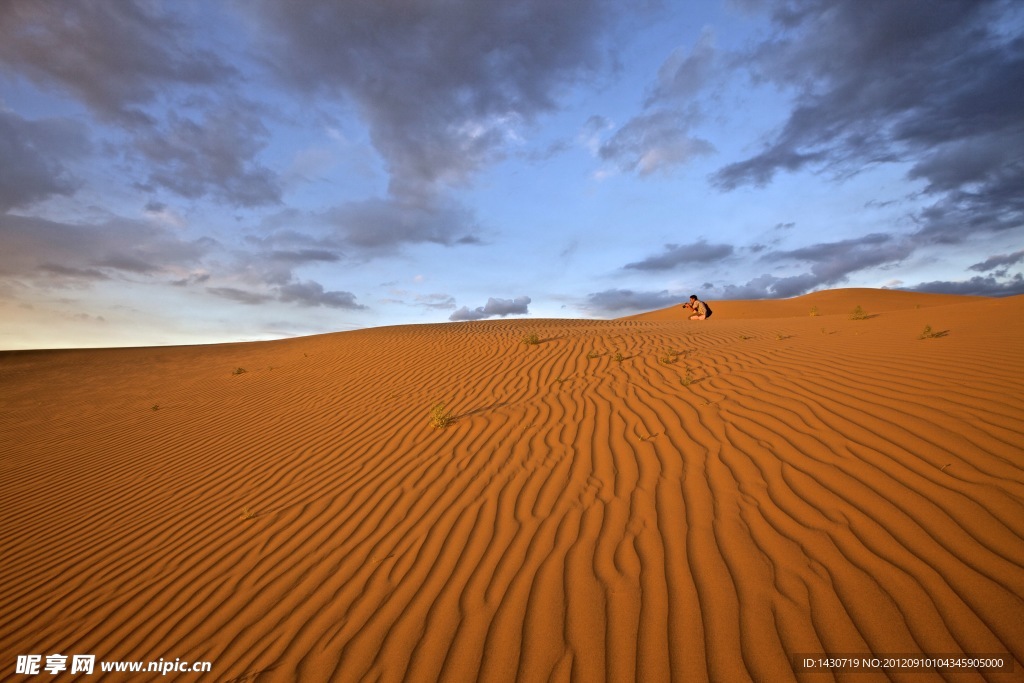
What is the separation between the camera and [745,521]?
121 inches

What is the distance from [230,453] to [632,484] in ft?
19.9

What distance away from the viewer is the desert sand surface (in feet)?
7.61

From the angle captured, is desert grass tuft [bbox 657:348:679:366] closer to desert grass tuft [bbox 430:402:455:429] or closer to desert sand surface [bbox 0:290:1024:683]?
desert sand surface [bbox 0:290:1024:683]

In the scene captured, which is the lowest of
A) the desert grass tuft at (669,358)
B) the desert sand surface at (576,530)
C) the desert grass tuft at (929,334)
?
the desert sand surface at (576,530)

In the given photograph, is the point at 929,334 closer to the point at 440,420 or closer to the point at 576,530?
the point at 576,530

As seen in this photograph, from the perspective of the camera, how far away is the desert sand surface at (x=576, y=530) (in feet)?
7.61

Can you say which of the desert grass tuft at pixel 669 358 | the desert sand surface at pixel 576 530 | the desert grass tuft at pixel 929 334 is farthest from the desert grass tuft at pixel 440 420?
the desert grass tuft at pixel 929 334

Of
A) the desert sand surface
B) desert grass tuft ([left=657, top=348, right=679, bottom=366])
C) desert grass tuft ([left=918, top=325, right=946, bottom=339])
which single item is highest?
desert grass tuft ([left=918, top=325, right=946, bottom=339])

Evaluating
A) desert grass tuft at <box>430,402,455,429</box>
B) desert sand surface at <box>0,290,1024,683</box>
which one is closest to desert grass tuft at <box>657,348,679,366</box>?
desert sand surface at <box>0,290,1024,683</box>

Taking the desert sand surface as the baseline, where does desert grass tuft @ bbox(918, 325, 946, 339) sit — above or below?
above

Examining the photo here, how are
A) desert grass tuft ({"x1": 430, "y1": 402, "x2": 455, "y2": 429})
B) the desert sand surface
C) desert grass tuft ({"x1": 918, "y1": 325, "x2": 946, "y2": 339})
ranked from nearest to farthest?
the desert sand surface < desert grass tuft ({"x1": 430, "y1": 402, "x2": 455, "y2": 429}) < desert grass tuft ({"x1": 918, "y1": 325, "x2": 946, "y2": 339})

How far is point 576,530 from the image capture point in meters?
3.28

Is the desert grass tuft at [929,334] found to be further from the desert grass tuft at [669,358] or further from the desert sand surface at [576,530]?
the desert grass tuft at [669,358]

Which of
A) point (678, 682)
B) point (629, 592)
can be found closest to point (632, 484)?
point (629, 592)
